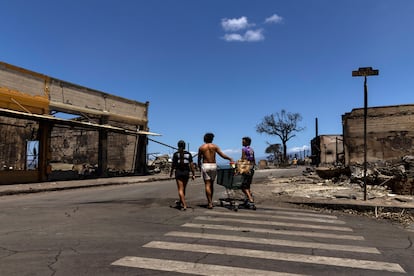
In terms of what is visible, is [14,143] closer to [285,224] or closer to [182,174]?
[182,174]

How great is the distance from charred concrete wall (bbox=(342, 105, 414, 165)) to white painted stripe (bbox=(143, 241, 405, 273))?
20.3 m

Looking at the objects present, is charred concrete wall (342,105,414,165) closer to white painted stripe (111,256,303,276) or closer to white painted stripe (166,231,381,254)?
white painted stripe (166,231,381,254)

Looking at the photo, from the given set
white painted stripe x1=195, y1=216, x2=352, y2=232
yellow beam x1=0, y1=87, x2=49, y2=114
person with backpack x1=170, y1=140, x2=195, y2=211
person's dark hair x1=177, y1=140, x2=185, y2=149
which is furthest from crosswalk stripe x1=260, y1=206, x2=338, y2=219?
yellow beam x1=0, y1=87, x2=49, y2=114

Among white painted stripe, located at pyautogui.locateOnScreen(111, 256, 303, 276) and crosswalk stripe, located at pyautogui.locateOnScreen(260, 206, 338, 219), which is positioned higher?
crosswalk stripe, located at pyautogui.locateOnScreen(260, 206, 338, 219)

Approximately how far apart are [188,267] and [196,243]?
4.29 ft

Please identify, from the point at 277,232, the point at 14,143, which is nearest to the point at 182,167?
the point at 277,232

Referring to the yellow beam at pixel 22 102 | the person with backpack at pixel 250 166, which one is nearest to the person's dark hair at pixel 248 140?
the person with backpack at pixel 250 166

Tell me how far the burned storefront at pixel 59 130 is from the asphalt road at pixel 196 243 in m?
13.1

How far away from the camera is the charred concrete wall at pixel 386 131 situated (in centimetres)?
2452

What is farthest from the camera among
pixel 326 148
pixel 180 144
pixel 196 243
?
pixel 326 148

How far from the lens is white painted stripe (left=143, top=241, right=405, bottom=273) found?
5254mm

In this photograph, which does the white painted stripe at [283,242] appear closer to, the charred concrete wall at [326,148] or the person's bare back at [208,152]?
the person's bare back at [208,152]

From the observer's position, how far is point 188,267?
195 inches

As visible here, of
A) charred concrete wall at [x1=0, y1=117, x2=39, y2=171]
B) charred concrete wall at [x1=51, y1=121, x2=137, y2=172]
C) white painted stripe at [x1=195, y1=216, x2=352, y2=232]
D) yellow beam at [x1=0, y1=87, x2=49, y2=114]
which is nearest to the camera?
white painted stripe at [x1=195, y1=216, x2=352, y2=232]
